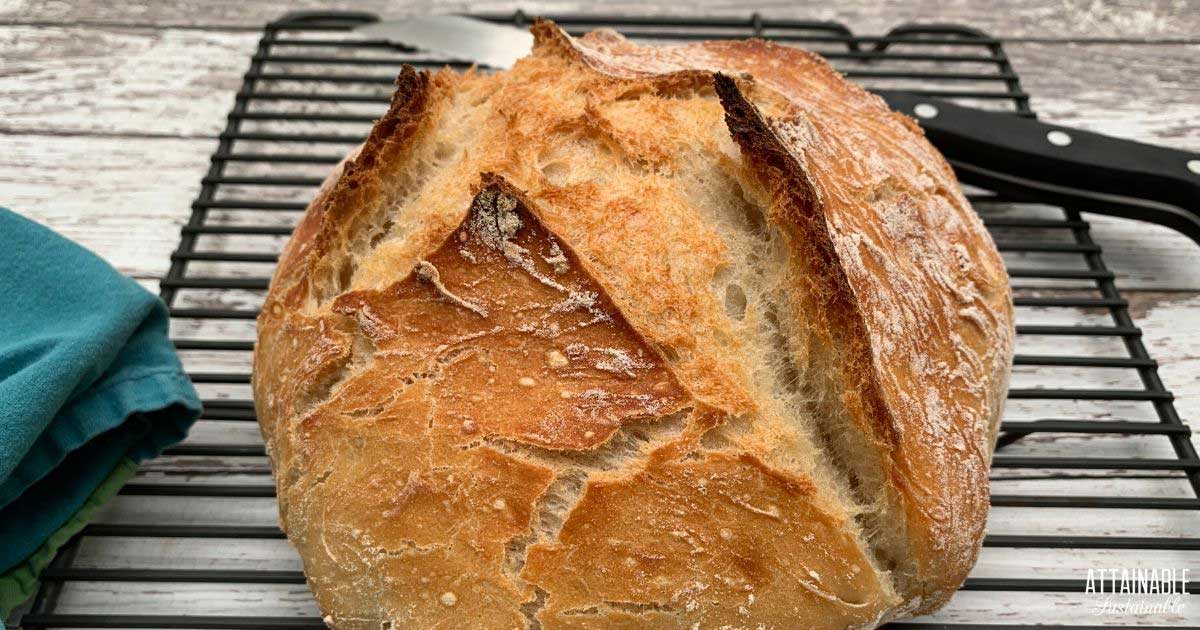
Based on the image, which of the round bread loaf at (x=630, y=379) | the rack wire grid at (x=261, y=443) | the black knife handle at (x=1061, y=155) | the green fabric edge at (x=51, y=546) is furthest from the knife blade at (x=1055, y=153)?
the green fabric edge at (x=51, y=546)

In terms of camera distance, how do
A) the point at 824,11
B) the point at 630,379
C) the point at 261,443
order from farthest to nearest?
the point at 824,11 < the point at 261,443 < the point at 630,379

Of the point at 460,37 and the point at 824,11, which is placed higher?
the point at 460,37

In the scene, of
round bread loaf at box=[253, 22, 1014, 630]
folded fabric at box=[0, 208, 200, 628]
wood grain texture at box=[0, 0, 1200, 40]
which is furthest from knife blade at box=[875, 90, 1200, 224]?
folded fabric at box=[0, 208, 200, 628]

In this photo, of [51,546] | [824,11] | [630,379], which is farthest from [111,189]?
[824,11]

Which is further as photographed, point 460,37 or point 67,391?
point 460,37

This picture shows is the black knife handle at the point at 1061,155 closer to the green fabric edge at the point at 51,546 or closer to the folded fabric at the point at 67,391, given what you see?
the folded fabric at the point at 67,391

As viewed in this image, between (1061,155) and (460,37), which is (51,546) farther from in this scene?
(1061,155)

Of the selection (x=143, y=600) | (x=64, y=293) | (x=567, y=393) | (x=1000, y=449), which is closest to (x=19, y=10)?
(x=64, y=293)
